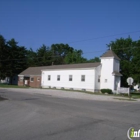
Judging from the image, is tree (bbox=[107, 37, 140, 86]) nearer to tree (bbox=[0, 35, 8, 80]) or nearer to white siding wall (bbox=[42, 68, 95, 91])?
white siding wall (bbox=[42, 68, 95, 91])

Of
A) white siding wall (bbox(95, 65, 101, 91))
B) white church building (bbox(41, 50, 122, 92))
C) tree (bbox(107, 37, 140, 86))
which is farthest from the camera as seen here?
tree (bbox(107, 37, 140, 86))

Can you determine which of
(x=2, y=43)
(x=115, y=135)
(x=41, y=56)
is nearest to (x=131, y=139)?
(x=115, y=135)

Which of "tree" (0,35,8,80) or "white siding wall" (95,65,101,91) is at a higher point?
"tree" (0,35,8,80)

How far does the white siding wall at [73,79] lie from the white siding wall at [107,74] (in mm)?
2001

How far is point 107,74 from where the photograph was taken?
36.4m

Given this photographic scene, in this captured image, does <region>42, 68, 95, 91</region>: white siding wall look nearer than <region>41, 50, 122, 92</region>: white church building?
No

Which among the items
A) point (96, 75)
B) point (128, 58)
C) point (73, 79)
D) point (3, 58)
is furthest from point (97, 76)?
point (3, 58)

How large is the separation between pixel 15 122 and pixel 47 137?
272 cm

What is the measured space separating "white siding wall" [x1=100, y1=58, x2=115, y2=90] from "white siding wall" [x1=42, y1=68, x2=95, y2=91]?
2001mm

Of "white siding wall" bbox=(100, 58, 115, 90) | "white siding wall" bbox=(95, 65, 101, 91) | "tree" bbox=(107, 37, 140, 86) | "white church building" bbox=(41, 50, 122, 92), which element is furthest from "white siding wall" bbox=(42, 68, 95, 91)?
"tree" bbox=(107, 37, 140, 86)

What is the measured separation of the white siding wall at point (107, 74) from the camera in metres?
35.7

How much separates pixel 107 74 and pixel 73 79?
7.06m

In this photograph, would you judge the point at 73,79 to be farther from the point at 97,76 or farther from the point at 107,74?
the point at 107,74

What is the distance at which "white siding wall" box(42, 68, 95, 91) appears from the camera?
1451 inches
